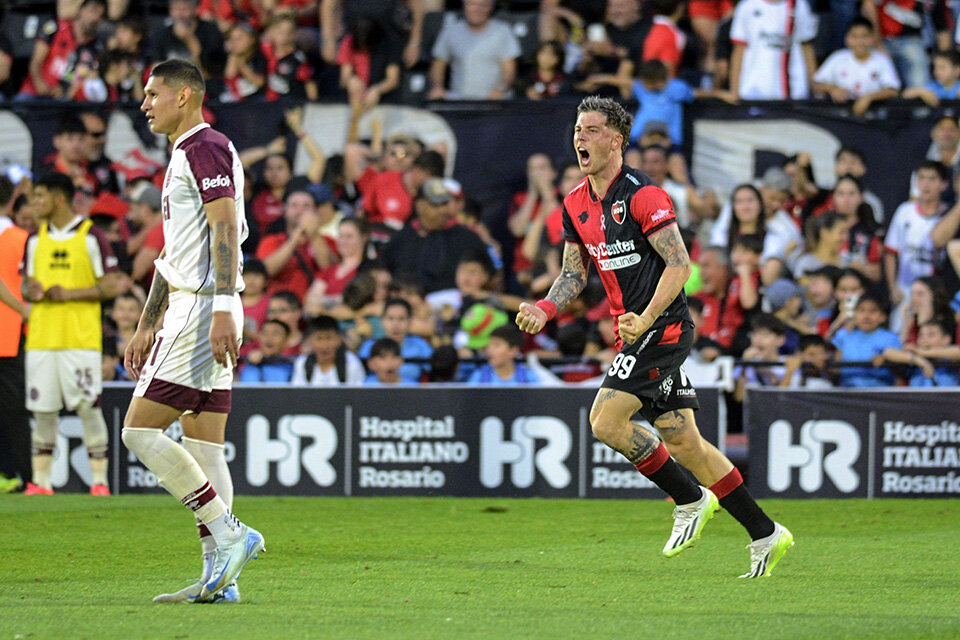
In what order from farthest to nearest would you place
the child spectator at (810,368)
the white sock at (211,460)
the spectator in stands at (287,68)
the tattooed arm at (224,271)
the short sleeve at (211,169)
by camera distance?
the spectator in stands at (287,68) < the child spectator at (810,368) < the white sock at (211,460) < the short sleeve at (211,169) < the tattooed arm at (224,271)

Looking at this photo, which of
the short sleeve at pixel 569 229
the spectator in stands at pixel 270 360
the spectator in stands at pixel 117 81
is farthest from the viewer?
the spectator in stands at pixel 117 81

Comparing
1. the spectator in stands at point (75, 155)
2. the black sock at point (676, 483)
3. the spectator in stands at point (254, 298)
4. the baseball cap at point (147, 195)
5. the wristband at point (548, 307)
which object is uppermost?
the spectator in stands at point (75, 155)

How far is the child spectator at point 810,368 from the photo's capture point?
41.9 feet

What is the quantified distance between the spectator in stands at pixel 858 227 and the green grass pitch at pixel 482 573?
3112mm

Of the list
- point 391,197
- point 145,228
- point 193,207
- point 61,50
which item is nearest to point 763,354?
point 391,197

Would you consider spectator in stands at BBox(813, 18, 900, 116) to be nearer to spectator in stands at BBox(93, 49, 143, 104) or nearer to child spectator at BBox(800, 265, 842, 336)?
child spectator at BBox(800, 265, 842, 336)

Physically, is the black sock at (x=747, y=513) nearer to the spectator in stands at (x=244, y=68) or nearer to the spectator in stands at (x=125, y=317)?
the spectator in stands at (x=125, y=317)

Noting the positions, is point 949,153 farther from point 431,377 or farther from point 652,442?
point 652,442

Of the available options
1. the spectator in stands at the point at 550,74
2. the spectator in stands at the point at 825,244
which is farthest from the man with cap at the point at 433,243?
the spectator in stands at the point at 825,244

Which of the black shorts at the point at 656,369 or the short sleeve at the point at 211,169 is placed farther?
the black shorts at the point at 656,369

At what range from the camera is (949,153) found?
573 inches

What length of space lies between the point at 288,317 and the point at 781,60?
6.02 meters

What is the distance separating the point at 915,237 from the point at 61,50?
10.3 m

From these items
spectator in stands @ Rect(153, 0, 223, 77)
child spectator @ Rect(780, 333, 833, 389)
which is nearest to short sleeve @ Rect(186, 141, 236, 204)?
child spectator @ Rect(780, 333, 833, 389)
